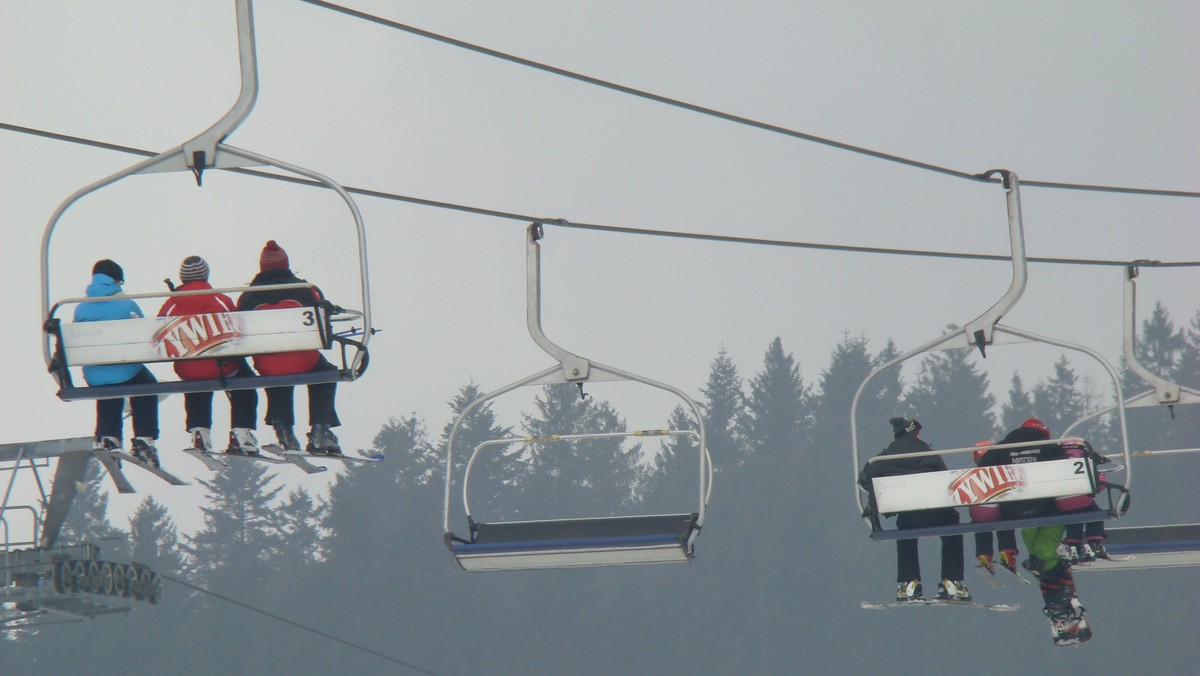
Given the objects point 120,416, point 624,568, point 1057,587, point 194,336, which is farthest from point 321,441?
point 624,568

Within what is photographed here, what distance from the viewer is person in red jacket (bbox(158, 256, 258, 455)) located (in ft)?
27.5

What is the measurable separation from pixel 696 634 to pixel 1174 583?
21.1 m

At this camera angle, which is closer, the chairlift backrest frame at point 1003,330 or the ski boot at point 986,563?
the chairlift backrest frame at point 1003,330

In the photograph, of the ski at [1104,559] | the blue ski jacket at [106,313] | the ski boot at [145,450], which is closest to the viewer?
the blue ski jacket at [106,313]

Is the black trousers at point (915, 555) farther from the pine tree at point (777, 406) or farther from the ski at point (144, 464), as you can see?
the pine tree at point (777, 406)

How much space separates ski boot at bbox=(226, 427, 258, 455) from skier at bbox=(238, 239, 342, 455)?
13cm

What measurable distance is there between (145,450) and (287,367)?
1206 millimetres

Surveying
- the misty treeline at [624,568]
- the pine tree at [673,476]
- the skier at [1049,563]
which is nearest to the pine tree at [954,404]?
the misty treeline at [624,568]

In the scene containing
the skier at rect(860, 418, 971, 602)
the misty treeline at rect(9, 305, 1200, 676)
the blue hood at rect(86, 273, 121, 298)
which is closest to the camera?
the blue hood at rect(86, 273, 121, 298)

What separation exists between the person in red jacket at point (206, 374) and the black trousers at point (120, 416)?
18cm

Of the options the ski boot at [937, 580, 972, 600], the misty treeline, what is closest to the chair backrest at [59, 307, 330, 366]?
the ski boot at [937, 580, 972, 600]

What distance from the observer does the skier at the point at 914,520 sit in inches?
384

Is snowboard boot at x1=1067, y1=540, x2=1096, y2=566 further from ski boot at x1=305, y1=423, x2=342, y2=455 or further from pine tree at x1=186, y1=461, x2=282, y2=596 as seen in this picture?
pine tree at x1=186, y1=461, x2=282, y2=596

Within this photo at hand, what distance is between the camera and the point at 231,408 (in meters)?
9.16
